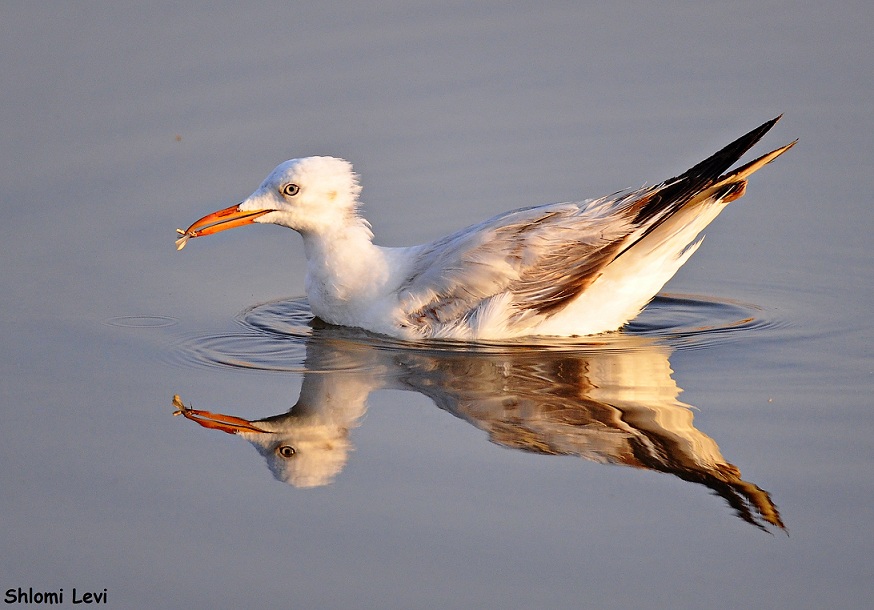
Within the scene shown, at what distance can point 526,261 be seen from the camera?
9086 millimetres

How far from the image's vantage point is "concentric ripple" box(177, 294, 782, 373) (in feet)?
29.1

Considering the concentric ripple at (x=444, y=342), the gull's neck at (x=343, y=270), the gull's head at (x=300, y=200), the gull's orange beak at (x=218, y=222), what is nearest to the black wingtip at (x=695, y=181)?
the concentric ripple at (x=444, y=342)

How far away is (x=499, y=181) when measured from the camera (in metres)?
11.5

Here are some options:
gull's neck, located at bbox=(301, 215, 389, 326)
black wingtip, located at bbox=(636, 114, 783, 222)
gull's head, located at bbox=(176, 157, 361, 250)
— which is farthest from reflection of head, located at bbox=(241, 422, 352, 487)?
black wingtip, located at bbox=(636, 114, 783, 222)

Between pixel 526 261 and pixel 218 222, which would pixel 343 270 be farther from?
pixel 526 261

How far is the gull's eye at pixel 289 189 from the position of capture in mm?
9438

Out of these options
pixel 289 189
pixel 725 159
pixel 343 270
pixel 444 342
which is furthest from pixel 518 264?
pixel 289 189

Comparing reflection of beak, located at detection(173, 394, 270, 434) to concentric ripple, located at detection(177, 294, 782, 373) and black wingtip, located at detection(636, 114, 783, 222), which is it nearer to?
concentric ripple, located at detection(177, 294, 782, 373)

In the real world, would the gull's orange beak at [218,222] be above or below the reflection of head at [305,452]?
above

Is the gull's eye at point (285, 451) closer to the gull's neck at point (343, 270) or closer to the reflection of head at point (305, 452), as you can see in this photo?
the reflection of head at point (305, 452)

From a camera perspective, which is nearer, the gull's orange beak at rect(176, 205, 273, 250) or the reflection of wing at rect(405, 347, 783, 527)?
the reflection of wing at rect(405, 347, 783, 527)

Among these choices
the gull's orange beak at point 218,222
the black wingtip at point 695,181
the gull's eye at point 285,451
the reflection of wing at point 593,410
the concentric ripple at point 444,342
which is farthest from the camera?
the gull's orange beak at point 218,222

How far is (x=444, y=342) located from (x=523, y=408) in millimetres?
1420

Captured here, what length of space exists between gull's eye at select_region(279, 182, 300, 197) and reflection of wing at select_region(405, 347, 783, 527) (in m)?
1.64
